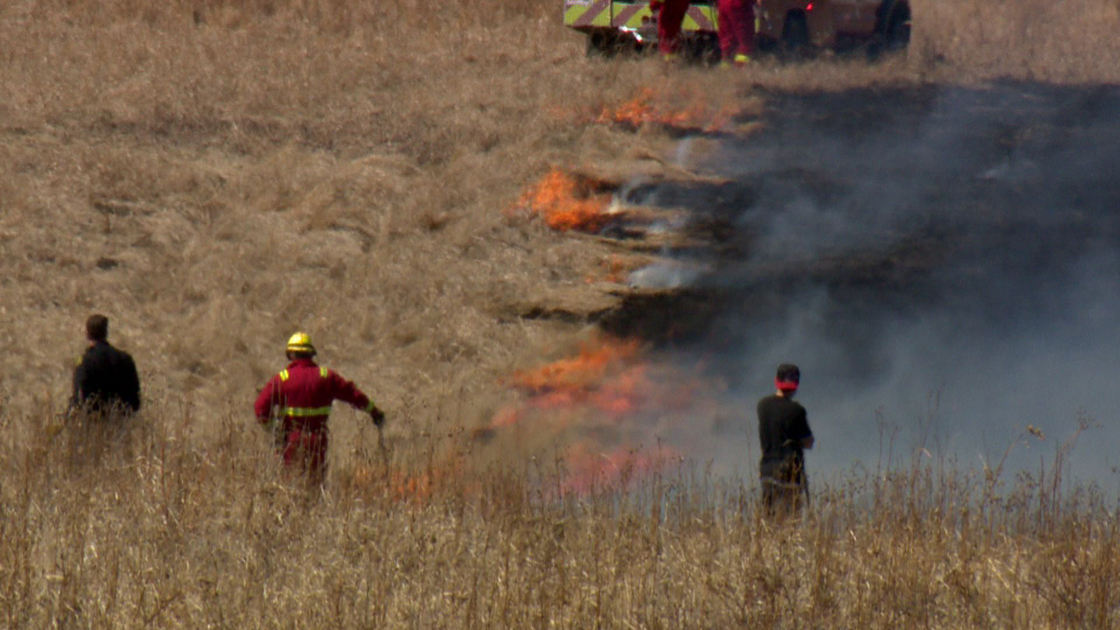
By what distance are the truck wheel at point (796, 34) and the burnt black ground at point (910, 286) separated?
2.10m

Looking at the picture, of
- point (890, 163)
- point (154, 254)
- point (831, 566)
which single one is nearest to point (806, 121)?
point (890, 163)

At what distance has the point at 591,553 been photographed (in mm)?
6629

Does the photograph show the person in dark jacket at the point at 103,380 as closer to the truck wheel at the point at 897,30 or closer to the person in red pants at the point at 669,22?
the person in red pants at the point at 669,22

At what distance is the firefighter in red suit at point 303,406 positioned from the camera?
320 inches

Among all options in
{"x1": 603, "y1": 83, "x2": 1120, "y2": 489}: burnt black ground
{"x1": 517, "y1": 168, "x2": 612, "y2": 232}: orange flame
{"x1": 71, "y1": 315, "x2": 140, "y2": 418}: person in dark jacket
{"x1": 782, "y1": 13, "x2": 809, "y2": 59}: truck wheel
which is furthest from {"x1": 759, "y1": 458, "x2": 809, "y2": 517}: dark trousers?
{"x1": 782, "y1": 13, "x2": 809, "y2": 59}: truck wheel

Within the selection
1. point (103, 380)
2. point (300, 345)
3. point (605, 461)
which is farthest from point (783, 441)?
point (103, 380)

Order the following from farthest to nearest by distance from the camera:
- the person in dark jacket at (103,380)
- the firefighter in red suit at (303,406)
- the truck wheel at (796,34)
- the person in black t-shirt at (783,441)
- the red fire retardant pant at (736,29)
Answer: the truck wheel at (796,34)
the red fire retardant pant at (736,29)
the person in dark jacket at (103,380)
the firefighter in red suit at (303,406)
the person in black t-shirt at (783,441)

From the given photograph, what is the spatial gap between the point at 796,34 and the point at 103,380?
1191cm

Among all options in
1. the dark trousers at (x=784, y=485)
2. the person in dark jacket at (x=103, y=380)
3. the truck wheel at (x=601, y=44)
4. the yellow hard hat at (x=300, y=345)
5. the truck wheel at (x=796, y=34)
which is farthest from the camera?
the truck wheel at (x=796, y=34)

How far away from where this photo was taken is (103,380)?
8.73 meters

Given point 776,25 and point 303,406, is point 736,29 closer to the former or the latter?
point 776,25

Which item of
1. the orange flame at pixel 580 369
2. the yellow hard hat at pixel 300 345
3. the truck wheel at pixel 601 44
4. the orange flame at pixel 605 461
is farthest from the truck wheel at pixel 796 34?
the yellow hard hat at pixel 300 345

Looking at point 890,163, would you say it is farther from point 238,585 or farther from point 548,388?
point 238,585

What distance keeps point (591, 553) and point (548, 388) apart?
4.83 meters
